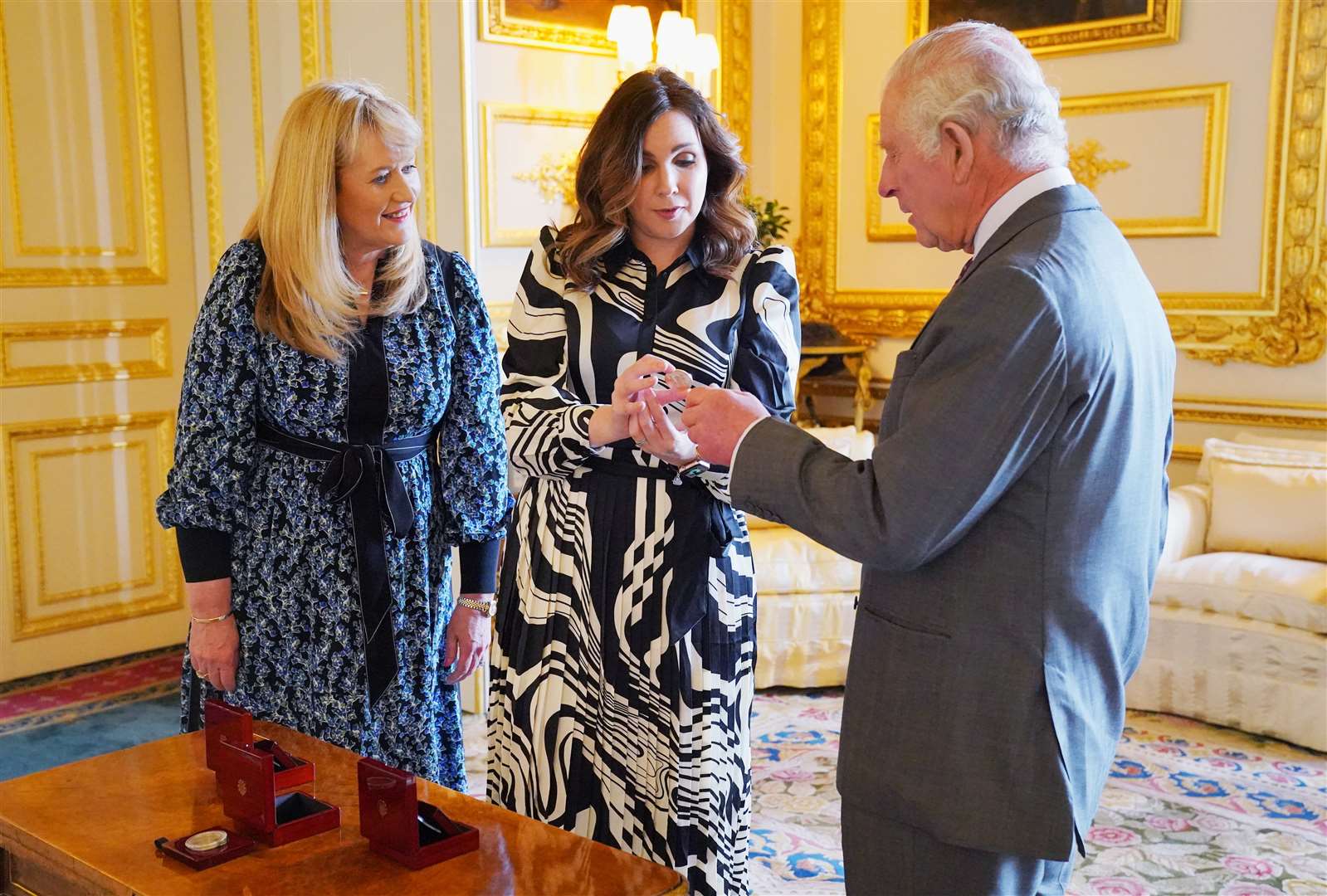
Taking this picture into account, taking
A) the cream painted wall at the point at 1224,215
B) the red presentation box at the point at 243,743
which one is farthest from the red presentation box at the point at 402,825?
the cream painted wall at the point at 1224,215

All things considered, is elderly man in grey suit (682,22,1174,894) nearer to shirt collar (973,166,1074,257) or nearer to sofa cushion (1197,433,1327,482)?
shirt collar (973,166,1074,257)

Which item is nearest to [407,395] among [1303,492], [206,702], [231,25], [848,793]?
[206,702]

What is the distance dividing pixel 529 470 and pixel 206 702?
0.64m

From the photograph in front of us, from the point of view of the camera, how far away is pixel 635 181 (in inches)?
83.7

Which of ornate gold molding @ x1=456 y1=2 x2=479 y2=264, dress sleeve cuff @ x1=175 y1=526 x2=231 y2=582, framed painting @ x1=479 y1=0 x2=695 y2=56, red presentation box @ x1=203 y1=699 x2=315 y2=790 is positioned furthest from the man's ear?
framed painting @ x1=479 y1=0 x2=695 y2=56

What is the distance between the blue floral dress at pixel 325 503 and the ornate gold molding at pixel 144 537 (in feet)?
8.55

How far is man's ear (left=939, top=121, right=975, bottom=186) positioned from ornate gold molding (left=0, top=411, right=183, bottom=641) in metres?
3.93

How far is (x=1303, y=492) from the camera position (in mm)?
4340

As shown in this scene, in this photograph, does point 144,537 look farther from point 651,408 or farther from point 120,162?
point 651,408

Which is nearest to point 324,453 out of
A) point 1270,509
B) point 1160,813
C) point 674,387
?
point 674,387

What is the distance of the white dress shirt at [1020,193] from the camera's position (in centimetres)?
145

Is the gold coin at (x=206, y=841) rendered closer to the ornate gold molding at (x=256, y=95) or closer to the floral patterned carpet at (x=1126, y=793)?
the floral patterned carpet at (x=1126, y=793)

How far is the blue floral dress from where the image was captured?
83.7 inches

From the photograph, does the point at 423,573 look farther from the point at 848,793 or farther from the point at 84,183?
the point at 84,183
